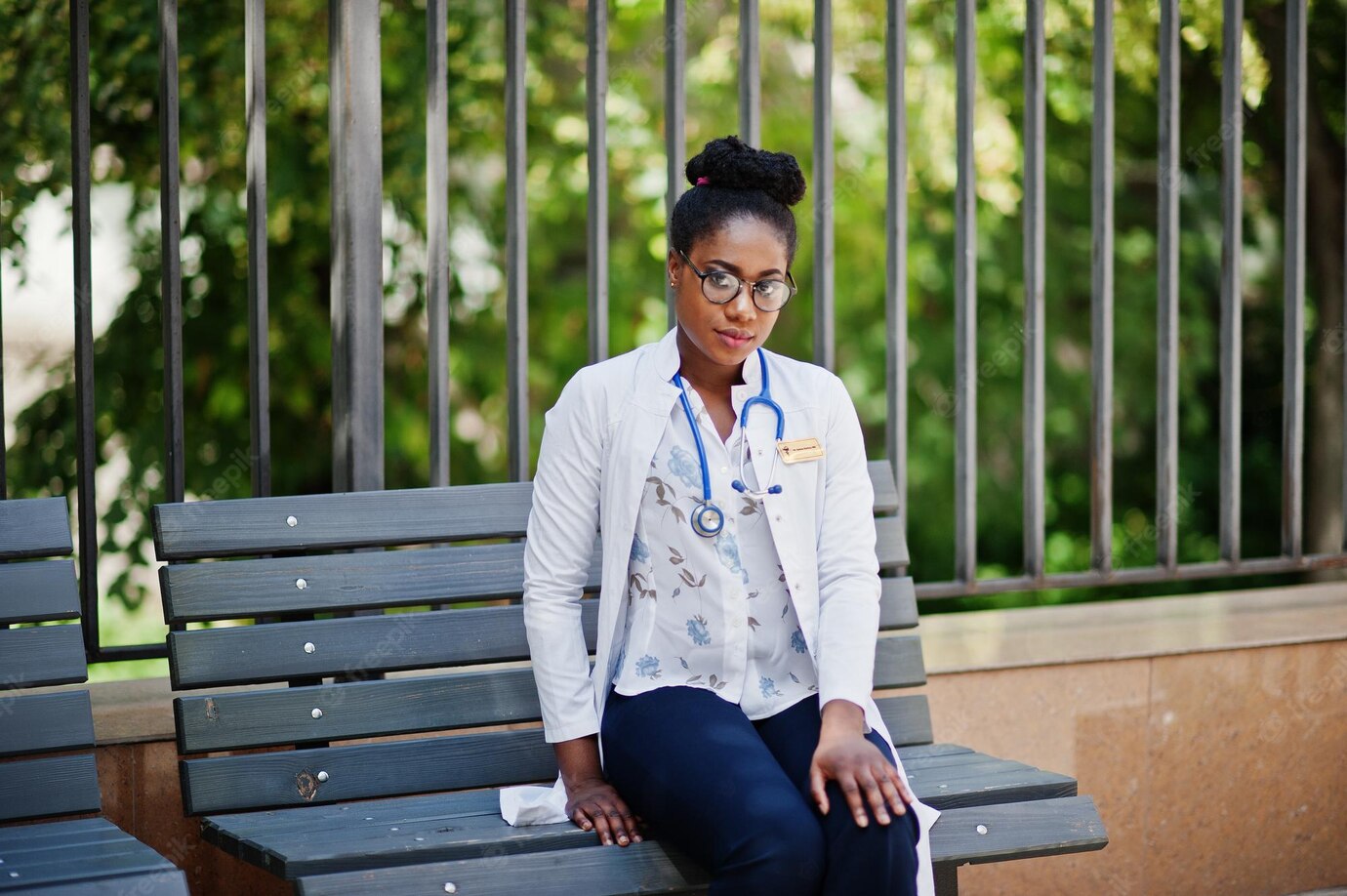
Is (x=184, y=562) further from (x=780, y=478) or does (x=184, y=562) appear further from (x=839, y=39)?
(x=839, y=39)

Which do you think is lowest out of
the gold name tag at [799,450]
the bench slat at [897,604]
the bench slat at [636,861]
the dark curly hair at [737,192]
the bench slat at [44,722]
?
the bench slat at [636,861]

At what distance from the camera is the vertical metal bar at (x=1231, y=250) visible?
3914 millimetres

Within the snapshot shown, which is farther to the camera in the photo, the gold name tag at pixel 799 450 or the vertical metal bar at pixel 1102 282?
the vertical metal bar at pixel 1102 282

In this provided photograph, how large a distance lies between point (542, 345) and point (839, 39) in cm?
201

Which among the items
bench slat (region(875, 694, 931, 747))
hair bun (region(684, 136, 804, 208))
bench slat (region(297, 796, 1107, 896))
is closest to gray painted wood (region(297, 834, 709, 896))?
bench slat (region(297, 796, 1107, 896))

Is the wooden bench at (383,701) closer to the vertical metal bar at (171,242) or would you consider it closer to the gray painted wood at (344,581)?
the gray painted wood at (344,581)

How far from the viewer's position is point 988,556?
8.03m

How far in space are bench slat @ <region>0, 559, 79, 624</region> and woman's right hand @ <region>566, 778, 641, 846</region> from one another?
94 cm

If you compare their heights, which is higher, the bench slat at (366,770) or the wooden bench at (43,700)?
the wooden bench at (43,700)

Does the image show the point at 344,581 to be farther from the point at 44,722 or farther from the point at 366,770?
the point at 44,722

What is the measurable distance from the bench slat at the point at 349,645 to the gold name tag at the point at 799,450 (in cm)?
56

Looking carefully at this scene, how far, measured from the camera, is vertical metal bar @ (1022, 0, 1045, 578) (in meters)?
3.69

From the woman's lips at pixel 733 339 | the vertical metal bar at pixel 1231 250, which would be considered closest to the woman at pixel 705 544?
the woman's lips at pixel 733 339

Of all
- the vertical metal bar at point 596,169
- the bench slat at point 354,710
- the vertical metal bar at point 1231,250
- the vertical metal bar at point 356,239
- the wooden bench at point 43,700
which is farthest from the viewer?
the vertical metal bar at point 1231,250
